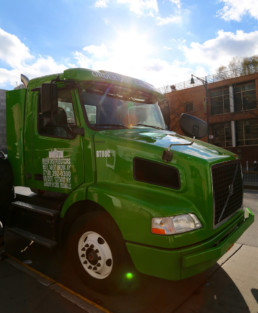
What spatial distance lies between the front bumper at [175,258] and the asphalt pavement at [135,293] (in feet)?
1.82

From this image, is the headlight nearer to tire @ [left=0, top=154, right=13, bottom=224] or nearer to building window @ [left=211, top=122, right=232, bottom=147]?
tire @ [left=0, top=154, right=13, bottom=224]

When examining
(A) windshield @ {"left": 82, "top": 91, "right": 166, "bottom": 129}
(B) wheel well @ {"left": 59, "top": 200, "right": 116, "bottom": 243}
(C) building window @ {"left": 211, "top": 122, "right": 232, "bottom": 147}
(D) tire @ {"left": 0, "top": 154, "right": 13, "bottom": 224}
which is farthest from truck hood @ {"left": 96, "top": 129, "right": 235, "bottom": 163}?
(C) building window @ {"left": 211, "top": 122, "right": 232, "bottom": 147}

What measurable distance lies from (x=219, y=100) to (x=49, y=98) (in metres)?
31.1

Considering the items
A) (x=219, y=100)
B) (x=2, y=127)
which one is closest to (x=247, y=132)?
(x=219, y=100)

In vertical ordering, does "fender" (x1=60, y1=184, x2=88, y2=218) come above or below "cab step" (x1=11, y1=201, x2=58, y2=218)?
above

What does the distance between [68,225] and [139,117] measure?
1.85 metres

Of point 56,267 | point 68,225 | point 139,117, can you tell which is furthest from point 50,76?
point 56,267

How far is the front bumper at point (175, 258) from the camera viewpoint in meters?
2.42

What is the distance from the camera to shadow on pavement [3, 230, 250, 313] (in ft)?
9.08

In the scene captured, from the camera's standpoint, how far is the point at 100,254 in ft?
9.62

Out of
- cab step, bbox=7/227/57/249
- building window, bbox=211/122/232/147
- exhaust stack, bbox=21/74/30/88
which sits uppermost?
building window, bbox=211/122/232/147

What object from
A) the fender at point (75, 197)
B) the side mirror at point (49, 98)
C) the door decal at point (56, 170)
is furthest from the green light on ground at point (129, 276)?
the side mirror at point (49, 98)

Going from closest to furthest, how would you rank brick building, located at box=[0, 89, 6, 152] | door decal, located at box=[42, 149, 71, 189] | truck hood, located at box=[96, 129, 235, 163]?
truck hood, located at box=[96, 129, 235, 163], door decal, located at box=[42, 149, 71, 189], brick building, located at box=[0, 89, 6, 152]

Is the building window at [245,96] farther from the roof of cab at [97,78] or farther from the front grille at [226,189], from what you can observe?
the front grille at [226,189]
